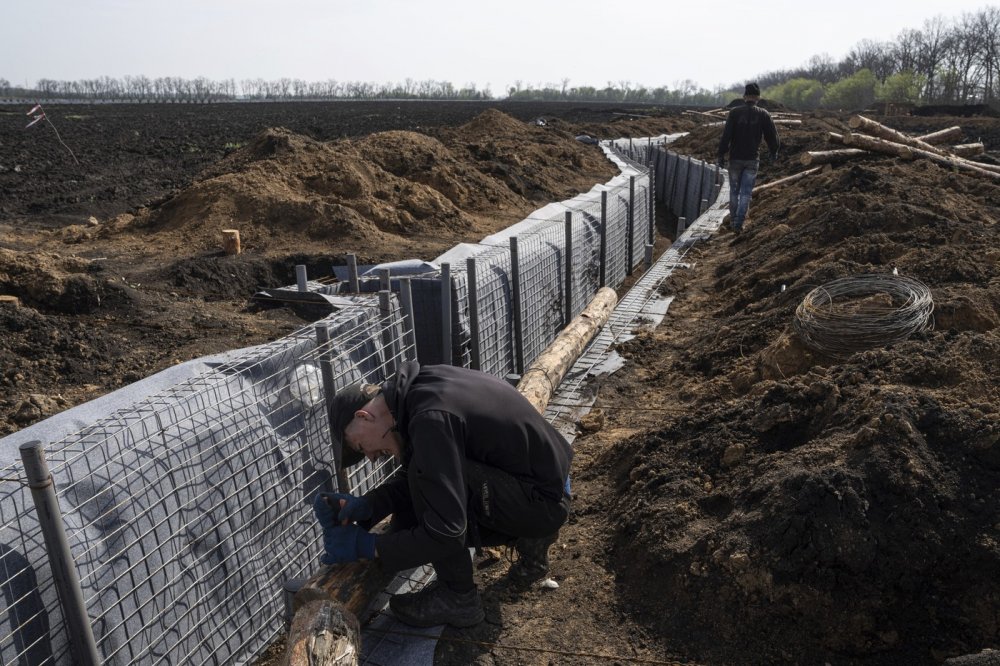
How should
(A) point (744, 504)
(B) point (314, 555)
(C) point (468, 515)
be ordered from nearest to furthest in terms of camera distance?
(C) point (468, 515)
(A) point (744, 504)
(B) point (314, 555)

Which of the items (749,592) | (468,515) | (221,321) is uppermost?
(468,515)

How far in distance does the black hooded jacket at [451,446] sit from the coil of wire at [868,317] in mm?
2942

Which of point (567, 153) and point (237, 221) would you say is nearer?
point (237, 221)

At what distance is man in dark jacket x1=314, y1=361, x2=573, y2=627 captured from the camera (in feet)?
9.86

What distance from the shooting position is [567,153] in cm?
2314

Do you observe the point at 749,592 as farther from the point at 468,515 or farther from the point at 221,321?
the point at 221,321

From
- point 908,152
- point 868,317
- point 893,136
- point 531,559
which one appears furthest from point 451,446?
point 893,136

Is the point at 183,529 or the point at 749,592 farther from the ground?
the point at 183,529

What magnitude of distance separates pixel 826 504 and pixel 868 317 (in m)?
2.57

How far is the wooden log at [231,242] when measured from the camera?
1281 cm

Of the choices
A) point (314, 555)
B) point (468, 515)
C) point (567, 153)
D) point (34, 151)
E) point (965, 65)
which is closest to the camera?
point (468, 515)

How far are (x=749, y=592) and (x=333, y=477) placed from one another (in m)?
2.16

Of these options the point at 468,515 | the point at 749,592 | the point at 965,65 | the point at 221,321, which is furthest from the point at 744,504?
the point at 965,65

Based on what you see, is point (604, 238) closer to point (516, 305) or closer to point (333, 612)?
point (516, 305)
